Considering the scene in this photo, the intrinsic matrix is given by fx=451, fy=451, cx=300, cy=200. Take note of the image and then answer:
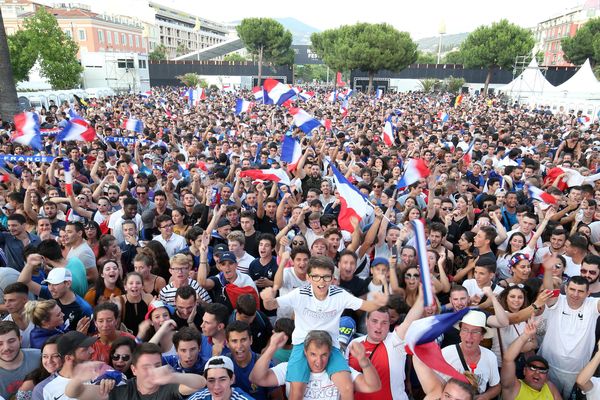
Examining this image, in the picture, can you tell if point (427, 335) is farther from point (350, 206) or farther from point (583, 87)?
point (583, 87)

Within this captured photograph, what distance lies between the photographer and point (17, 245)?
5.29m

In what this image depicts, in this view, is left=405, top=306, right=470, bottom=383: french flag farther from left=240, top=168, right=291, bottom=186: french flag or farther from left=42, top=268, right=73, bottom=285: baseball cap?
left=240, top=168, right=291, bottom=186: french flag

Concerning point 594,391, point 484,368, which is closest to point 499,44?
point 594,391

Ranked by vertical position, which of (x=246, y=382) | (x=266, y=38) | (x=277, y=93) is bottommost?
(x=246, y=382)

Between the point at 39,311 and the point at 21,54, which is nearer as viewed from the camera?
the point at 39,311

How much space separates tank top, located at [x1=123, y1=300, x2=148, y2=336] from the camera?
404 cm

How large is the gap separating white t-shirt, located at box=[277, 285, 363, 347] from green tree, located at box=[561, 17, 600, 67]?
181 ft

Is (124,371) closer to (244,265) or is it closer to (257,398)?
(257,398)

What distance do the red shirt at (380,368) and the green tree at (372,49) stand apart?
4272cm

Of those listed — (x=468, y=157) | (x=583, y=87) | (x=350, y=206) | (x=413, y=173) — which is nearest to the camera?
(x=350, y=206)

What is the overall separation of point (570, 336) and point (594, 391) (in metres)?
0.45

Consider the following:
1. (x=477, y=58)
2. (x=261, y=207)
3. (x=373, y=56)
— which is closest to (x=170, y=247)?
(x=261, y=207)

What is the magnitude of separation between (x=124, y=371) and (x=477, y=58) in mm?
52726

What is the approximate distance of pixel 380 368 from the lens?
10.4ft
